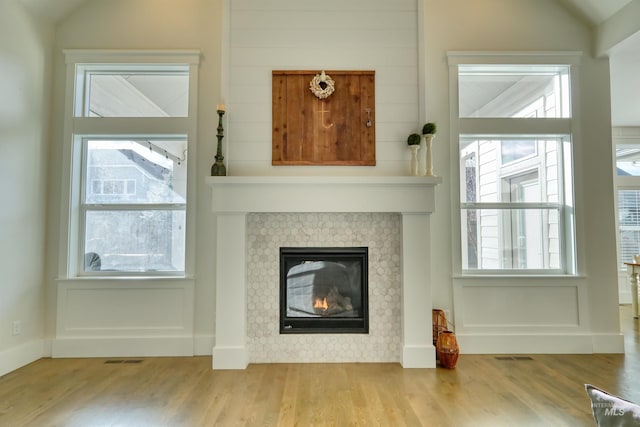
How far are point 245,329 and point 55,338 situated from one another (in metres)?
1.88

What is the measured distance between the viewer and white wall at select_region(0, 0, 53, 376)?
3.09 m

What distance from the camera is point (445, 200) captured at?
12.1 ft

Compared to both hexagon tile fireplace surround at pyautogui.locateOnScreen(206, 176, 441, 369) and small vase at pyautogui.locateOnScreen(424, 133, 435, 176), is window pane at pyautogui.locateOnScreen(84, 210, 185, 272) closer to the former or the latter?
hexagon tile fireplace surround at pyautogui.locateOnScreen(206, 176, 441, 369)

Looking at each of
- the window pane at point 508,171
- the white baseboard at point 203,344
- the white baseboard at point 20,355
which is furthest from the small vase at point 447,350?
the white baseboard at point 20,355

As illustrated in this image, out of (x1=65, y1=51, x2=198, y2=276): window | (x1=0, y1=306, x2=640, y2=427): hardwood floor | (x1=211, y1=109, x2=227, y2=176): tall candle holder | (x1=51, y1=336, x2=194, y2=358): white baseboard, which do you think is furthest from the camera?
(x1=65, y1=51, x2=198, y2=276): window

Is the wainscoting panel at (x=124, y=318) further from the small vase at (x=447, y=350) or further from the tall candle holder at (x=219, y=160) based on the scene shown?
the small vase at (x=447, y=350)

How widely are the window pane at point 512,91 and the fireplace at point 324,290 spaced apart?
1973mm

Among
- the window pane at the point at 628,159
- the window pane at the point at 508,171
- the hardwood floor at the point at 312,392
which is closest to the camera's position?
the hardwood floor at the point at 312,392

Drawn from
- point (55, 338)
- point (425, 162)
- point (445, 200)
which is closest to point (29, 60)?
point (55, 338)

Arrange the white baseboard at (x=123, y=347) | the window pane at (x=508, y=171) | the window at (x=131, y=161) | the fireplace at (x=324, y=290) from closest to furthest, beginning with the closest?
the fireplace at (x=324, y=290)
the white baseboard at (x=123, y=347)
the window at (x=131, y=161)
the window pane at (x=508, y=171)

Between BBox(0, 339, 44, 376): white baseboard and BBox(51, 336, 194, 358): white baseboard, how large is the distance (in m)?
0.11

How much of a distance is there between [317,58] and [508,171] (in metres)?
2.25

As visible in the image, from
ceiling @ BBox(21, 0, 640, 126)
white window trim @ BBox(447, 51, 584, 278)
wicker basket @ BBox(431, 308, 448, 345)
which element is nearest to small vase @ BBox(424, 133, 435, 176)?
white window trim @ BBox(447, 51, 584, 278)

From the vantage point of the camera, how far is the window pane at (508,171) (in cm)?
378
